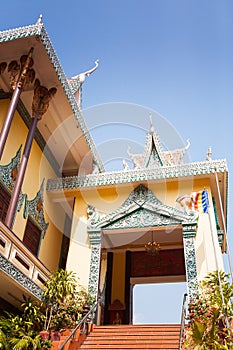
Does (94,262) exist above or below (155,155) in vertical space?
below

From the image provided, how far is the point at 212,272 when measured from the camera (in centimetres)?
782

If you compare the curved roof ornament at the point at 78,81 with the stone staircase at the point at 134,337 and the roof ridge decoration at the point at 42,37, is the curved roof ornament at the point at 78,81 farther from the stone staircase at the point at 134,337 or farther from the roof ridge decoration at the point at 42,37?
the stone staircase at the point at 134,337

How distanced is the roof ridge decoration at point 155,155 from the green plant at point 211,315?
4153mm

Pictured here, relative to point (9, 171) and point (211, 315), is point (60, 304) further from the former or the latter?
point (9, 171)

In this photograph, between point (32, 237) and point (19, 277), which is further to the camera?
point (32, 237)

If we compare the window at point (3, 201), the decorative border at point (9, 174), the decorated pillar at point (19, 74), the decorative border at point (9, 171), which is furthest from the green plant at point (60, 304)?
the decorated pillar at point (19, 74)

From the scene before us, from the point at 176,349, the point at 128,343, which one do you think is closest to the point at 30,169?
the point at 128,343

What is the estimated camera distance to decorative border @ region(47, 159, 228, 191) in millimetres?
9164

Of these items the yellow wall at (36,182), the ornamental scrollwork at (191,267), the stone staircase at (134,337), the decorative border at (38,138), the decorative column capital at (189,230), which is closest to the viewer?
the stone staircase at (134,337)

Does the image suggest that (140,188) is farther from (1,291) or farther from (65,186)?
(1,291)

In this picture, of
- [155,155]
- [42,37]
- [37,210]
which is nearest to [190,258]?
[155,155]

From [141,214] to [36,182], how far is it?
2886 millimetres

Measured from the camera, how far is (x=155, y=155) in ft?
36.7

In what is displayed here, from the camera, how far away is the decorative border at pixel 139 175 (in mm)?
9164
